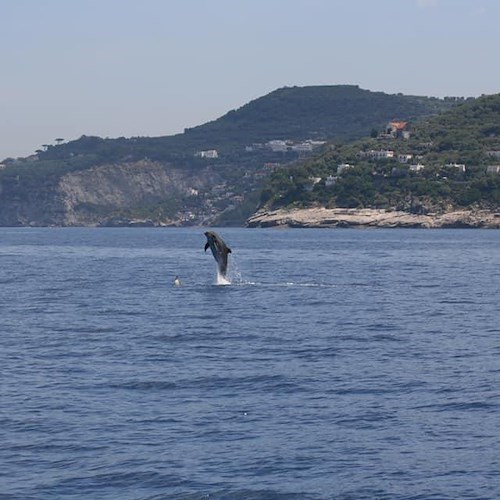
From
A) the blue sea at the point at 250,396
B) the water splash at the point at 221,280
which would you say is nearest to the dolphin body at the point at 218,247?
the water splash at the point at 221,280

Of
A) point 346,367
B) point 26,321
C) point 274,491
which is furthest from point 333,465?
point 26,321

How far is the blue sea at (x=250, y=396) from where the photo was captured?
79.2 feet

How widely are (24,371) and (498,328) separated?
61.3 ft

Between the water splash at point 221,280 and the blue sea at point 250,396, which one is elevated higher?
the water splash at point 221,280

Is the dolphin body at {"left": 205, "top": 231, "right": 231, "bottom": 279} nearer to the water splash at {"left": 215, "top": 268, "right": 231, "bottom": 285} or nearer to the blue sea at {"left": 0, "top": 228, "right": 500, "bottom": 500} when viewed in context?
the water splash at {"left": 215, "top": 268, "right": 231, "bottom": 285}

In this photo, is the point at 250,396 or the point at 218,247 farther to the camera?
the point at 218,247

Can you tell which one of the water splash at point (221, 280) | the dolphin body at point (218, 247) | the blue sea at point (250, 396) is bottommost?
the blue sea at point (250, 396)

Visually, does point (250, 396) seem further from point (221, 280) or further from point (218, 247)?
point (221, 280)

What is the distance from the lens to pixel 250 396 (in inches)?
1236

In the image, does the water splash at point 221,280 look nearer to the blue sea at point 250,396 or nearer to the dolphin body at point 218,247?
the dolphin body at point 218,247

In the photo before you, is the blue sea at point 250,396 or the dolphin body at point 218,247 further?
the dolphin body at point 218,247

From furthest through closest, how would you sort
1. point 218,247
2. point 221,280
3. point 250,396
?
1. point 221,280
2. point 218,247
3. point 250,396

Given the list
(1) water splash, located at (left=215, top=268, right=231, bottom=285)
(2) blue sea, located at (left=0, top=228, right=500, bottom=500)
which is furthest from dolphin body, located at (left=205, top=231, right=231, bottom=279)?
(2) blue sea, located at (left=0, top=228, right=500, bottom=500)

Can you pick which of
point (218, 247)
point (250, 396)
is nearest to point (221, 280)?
point (218, 247)
